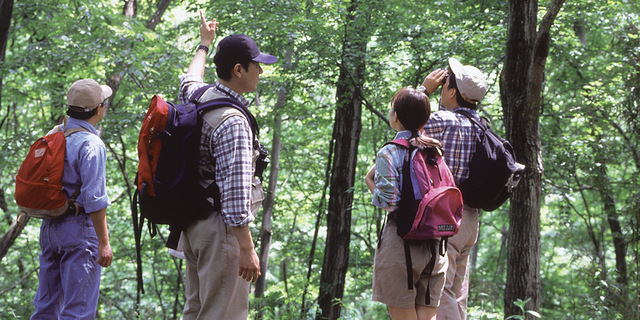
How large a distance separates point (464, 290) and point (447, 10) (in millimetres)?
6027

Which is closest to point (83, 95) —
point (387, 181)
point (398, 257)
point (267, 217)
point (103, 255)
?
point (103, 255)

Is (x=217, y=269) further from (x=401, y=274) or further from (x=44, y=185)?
(x=44, y=185)

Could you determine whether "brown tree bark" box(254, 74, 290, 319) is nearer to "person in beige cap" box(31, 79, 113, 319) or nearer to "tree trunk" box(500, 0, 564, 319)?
"tree trunk" box(500, 0, 564, 319)

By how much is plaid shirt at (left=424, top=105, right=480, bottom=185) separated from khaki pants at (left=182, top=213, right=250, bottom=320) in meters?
1.52

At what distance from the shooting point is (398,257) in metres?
2.93

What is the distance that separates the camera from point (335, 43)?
7387mm

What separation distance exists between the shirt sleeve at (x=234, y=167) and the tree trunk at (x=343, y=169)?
4.99 m

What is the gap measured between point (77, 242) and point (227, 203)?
146 centimetres

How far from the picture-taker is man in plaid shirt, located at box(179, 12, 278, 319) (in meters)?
2.46

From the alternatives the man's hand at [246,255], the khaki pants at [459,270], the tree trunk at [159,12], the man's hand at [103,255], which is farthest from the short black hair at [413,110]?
the tree trunk at [159,12]

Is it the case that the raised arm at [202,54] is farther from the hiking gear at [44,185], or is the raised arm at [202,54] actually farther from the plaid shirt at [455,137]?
the plaid shirt at [455,137]

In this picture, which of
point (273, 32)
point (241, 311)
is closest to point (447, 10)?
point (273, 32)

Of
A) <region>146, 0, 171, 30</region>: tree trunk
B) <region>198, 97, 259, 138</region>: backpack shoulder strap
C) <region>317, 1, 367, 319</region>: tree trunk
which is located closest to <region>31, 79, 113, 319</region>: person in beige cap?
<region>198, 97, 259, 138</region>: backpack shoulder strap

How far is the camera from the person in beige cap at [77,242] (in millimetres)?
3316
